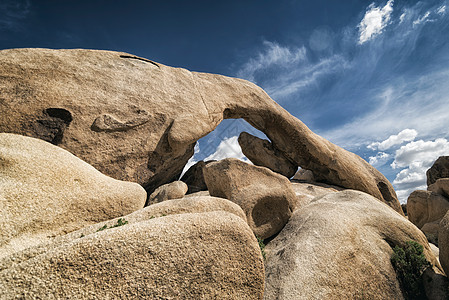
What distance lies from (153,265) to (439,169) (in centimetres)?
2466

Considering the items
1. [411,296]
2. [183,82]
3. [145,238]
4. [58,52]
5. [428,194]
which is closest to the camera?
[145,238]

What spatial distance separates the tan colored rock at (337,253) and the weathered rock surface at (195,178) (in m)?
5.27

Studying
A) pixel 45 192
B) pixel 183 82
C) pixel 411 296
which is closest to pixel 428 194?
pixel 411 296

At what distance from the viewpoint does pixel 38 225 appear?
3.36 metres

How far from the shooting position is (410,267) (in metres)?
5.42

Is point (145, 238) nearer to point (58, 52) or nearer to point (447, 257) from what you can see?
point (447, 257)

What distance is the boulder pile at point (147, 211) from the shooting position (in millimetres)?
2340

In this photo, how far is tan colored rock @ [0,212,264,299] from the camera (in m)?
2.02

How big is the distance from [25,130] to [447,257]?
29.9 feet

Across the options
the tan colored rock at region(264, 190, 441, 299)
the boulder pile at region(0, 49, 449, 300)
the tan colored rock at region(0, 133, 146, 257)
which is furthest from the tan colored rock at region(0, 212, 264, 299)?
the tan colored rock at region(264, 190, 441, 299)

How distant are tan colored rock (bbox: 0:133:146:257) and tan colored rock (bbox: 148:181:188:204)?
3664 millimetres

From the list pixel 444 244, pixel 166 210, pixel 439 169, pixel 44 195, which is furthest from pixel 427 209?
pixel 44 195

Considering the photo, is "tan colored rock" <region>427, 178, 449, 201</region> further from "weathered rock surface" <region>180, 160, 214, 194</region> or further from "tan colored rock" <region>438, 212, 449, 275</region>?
"weathered rock surface" <region>180, 160, 214, 194</region>

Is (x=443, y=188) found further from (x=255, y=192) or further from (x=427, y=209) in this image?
(x=255, y=192)
